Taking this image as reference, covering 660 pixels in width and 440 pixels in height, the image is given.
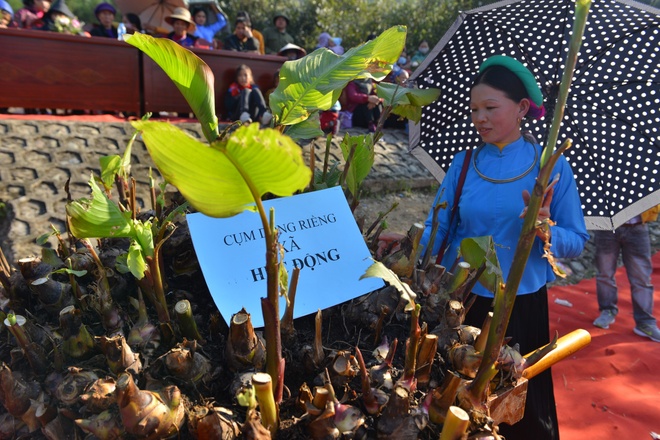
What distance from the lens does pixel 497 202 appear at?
152 cm

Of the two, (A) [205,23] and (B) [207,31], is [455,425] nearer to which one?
(B) [207,31]

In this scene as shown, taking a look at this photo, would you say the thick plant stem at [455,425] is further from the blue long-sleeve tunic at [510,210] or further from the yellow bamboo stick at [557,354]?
the blue long-sleeve tunic at [510,210]

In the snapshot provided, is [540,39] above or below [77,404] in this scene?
above

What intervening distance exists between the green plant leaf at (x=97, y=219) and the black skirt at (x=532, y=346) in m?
1.30

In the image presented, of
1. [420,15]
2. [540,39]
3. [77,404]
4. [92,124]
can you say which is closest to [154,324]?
[77,404]

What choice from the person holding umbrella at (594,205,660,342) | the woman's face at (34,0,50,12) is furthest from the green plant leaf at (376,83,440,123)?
the woman's face at (34,0,50,12)

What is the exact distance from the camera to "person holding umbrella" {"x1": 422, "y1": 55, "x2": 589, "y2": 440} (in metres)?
1.43

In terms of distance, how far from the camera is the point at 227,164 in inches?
22.2

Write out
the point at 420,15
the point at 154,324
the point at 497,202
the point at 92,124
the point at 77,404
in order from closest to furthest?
1. the point at 77,404
2. the point at 154,324
3. the point at 497,202
4. the point at 92,124
5. the point at 420,15

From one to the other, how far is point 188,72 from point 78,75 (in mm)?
4386

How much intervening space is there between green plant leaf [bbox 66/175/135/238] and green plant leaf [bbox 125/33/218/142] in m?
0.20

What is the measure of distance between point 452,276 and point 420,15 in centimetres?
1282

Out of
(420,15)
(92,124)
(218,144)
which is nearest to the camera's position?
(218,144)

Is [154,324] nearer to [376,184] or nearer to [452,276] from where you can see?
[452,276]
